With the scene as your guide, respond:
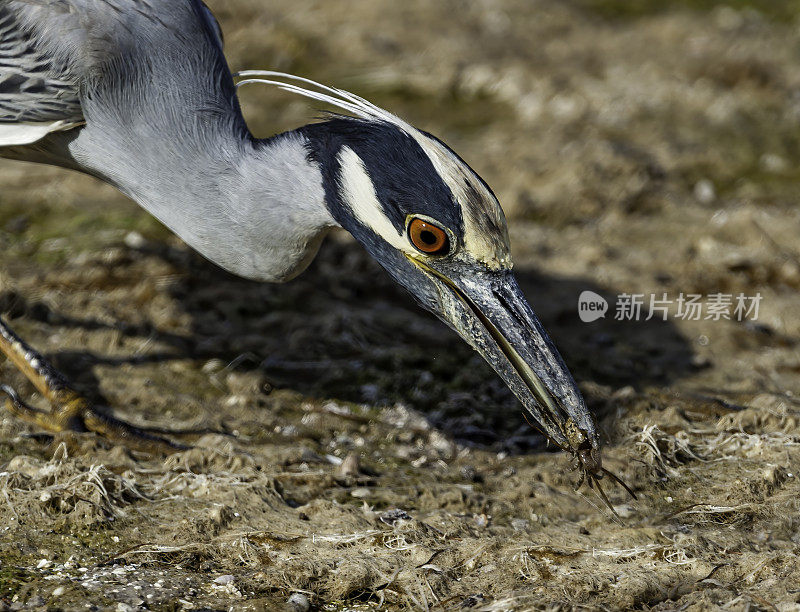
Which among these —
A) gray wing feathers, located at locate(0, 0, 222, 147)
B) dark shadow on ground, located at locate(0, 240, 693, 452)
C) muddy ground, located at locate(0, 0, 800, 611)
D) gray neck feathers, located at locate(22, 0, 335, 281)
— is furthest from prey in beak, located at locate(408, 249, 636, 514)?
gray wing feathers, located at locate(0, 0, 222, 147)

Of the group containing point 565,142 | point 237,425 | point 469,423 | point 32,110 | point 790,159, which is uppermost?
point 790,159

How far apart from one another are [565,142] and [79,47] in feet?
16.4

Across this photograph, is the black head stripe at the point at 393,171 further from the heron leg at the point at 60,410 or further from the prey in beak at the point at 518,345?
the heron leg at the point at 60,410

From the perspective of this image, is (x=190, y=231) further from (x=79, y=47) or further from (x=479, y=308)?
(x=479, y=308)

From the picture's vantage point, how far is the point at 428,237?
3.62 metres

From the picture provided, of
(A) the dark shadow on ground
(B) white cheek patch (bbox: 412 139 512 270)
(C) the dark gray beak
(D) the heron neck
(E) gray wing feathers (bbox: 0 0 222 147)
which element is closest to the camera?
(B) white cheek patch (bbox: 412 139 512 270)

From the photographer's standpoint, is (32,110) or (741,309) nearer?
(32,110)

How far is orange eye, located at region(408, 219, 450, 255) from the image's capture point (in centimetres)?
358

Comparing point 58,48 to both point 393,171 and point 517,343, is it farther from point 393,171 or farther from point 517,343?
point 517,343

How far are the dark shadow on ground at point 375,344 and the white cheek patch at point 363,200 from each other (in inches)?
59.8

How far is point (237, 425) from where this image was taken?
4773 mm

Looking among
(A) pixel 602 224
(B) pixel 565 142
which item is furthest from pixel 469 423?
(B) pixel 565 142

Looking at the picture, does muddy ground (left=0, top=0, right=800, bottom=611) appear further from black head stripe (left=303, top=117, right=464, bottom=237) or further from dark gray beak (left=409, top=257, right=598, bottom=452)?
black head stripe (left=303, top=117, right=464, bottom=237)

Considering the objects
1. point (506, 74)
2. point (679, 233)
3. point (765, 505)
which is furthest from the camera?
point (506, 74)
